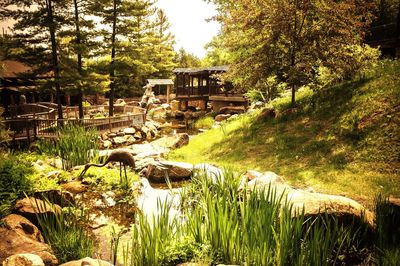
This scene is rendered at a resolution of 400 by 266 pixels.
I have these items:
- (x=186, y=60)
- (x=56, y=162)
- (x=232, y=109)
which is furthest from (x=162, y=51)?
(x=56, y=162)

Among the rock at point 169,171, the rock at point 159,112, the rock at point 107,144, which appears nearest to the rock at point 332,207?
the rock at point 169,171

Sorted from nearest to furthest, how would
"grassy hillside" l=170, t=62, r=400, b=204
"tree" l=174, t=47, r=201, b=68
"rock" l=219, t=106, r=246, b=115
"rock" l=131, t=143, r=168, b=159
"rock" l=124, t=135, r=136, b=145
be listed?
"grassy hillside" l=170, t=62, r=400, b=204 < "rock" l=131, t=143, r=168, b=159 < "rock" l=124, t=135, r=136, b=145 < "rock" l=219, t=106, r=246, b=115 < "tree" l=174, t=47, r=201, b=68

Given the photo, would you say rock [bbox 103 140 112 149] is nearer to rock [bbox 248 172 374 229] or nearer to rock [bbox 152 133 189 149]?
rock [bbox 152 133 189 149]

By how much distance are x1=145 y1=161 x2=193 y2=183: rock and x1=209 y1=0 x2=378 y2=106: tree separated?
5.38m

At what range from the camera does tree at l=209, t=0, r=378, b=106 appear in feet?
35.2

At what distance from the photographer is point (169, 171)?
30.1ft

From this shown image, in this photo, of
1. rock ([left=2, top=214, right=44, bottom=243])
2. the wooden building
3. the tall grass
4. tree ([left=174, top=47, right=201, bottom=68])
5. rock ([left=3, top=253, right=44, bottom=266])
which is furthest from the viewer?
tree ([left=174, top=47, right=201, bottom=68])

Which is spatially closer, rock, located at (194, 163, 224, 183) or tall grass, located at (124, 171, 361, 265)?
tall grass, located at (124, 171, 361, 265)

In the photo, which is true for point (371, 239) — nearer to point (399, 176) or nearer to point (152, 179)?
point (399, 176)

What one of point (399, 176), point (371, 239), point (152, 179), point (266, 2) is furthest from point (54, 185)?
point (266, 2)

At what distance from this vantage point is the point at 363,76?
1218 cm

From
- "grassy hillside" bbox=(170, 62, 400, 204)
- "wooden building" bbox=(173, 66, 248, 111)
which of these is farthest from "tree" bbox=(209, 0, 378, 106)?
"wooden building" bbox=(173, 66, 248, 111)

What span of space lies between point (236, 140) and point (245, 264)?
904cm

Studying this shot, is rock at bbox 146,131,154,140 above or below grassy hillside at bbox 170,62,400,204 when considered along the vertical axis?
below
